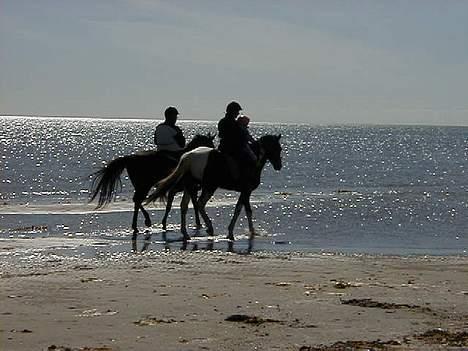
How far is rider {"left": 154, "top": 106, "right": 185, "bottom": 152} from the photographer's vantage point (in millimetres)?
17828

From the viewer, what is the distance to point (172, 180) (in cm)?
1619

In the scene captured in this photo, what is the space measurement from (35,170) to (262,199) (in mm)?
28019

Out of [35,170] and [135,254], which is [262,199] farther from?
[35,170]

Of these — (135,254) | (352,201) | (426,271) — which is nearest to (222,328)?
(426,271)

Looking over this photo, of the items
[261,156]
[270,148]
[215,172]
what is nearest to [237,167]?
[215,172]

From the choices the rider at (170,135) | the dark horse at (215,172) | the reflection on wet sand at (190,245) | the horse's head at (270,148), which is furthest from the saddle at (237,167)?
the rider at (170,135)

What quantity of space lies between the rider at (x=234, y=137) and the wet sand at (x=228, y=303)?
335 cm

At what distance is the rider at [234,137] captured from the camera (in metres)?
16.1

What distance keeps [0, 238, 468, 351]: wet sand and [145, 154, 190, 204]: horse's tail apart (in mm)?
2862

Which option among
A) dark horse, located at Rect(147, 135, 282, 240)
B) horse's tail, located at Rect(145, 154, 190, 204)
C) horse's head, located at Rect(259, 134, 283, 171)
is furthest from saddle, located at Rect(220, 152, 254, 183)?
horse's tail, located at Rect(145, 154, 190, 204)

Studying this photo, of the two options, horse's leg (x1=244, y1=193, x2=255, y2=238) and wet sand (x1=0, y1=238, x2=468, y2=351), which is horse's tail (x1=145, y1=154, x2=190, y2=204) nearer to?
horse's leg (x1=244, y1=193, x2=255, y2=238)

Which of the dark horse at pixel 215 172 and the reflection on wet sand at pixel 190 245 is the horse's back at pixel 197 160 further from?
the reflection on wet sand at pixel 190 245

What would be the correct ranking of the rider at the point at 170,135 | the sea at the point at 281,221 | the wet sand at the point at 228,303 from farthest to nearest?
the rider at the point at 170,135
the sea at the point at 281,221
the wet sand at the point at 228,303

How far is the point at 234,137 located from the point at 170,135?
6.57 ft
